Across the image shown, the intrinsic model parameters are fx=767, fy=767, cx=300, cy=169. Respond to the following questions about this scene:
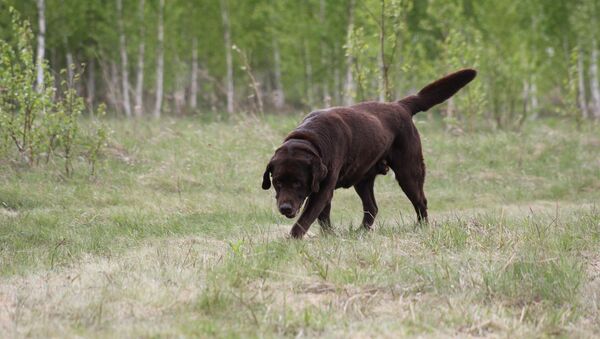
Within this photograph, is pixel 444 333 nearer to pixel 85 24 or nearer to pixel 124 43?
pixel 124 43

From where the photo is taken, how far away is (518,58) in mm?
21734

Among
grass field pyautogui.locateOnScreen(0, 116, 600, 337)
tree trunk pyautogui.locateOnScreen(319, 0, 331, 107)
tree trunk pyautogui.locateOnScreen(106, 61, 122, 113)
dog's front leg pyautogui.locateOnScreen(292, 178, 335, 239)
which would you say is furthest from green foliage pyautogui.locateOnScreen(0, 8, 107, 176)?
tree trunk pyautogui.locateOnScreen(319, 0, 331, 107)

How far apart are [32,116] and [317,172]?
5.69 meters

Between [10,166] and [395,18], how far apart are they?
21.8ft

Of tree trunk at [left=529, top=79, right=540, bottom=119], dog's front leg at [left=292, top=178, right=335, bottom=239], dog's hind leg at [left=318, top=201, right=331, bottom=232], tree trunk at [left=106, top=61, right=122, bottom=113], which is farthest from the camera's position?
tree trunk at [left=529, top=79, right=540, bottom=119]

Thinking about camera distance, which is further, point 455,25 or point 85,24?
point 85,24

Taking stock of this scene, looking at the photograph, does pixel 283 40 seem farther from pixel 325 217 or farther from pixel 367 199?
pixel 325 217

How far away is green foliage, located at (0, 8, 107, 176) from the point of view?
1002 cm

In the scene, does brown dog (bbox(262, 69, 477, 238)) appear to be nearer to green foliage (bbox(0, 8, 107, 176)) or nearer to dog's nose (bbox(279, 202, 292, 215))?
dog's nose (bbox(279, 202, 292, 215))

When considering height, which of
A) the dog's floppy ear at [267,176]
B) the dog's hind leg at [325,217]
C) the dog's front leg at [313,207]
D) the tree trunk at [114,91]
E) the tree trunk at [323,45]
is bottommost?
the dog's hind leg at [325,217]

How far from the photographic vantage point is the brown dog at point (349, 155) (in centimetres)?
614

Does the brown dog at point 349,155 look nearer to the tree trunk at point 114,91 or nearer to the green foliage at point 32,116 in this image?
the green foliage at point 32,116

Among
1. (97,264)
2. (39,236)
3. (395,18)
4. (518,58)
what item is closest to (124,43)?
(518,58)

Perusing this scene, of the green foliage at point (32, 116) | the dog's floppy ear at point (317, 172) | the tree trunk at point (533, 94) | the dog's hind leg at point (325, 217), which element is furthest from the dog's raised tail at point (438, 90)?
Answer: the tree trunk at point (533, 94)
